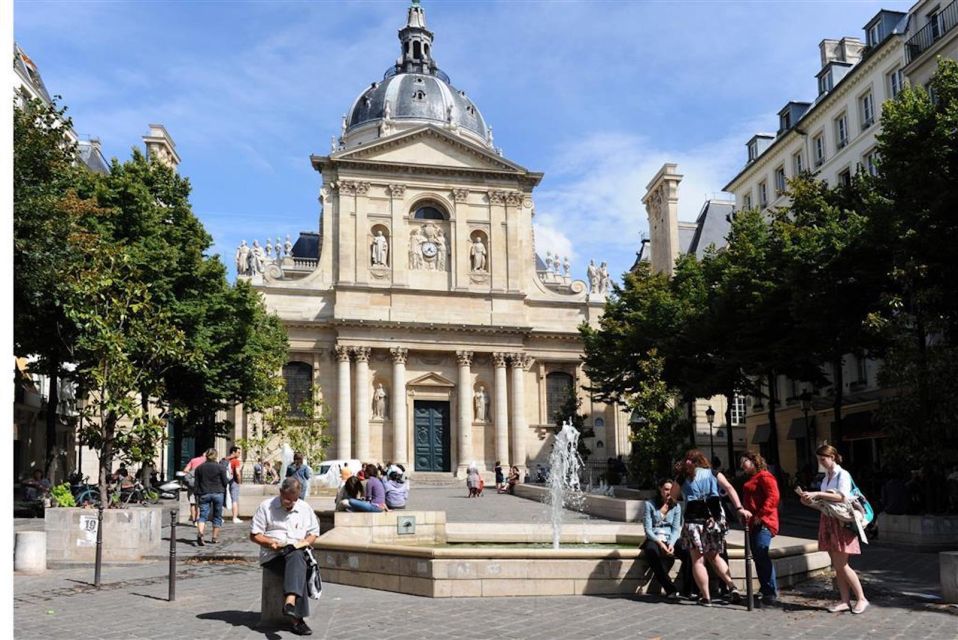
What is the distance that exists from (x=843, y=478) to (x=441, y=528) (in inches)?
315

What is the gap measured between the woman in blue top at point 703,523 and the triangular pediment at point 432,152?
4734 centimetres

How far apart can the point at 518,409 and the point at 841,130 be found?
23.7m

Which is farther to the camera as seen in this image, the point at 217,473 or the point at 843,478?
the point at 217,473

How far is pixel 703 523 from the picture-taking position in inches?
460

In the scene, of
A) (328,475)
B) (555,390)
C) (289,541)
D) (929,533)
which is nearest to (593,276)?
(555,390)

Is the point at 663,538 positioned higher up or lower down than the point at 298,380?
lower down

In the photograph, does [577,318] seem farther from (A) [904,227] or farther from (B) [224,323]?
(A) [904,227]

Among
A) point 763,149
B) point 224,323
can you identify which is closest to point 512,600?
point 224,323

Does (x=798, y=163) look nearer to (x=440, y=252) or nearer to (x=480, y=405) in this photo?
(x=440, y=252)

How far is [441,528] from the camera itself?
17.2 m

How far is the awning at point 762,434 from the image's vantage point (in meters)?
51.2

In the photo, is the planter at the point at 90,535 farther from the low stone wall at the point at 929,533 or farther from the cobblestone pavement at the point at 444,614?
the low stone wall at the point at 929,533

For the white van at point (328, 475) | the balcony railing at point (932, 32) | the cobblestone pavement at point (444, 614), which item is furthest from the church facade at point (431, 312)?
the cobblestone pavement at point (444, 614)

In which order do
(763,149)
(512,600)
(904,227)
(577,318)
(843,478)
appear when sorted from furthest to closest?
(577,318) → (763,149) → (904,227) → (512,600) → (843,478)
